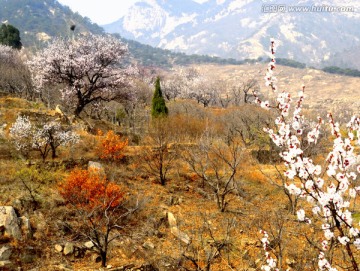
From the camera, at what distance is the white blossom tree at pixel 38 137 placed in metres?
21.2

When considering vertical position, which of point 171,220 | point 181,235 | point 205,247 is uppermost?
point 171,220

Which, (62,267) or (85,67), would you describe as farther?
(85,67)

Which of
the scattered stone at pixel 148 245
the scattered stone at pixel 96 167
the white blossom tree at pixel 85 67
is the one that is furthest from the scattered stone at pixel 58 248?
the white blossom tree at pixel 85 67

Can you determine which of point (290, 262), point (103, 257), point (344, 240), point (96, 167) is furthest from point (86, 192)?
point (344, 240)

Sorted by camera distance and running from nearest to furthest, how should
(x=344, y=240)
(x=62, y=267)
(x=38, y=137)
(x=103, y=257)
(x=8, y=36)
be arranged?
(x=344, y=240)
(x=62, y=267)
(x=103, y=257)
(x=38, y=137)
(x=8, y=36)

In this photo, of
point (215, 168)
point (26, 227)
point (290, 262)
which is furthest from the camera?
point (215, 168)

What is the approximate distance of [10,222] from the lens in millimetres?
14055

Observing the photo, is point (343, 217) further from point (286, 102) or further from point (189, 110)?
point (189, 110)

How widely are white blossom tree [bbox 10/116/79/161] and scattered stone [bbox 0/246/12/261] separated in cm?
873

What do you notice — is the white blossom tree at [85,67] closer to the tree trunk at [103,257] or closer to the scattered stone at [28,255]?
the scattered stone at [28,255]

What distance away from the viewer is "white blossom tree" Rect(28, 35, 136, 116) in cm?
2991

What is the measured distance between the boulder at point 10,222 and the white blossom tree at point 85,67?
57.3 feet

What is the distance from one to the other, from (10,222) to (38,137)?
827 cm

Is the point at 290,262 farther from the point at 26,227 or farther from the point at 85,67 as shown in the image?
the point at 85,67
